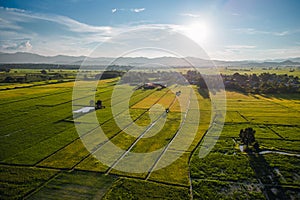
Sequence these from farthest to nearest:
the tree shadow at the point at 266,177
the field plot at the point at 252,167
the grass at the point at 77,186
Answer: the field plot at the point at 252,167 → the tree shadow at the point at 266,177 → the grass at the point at 77,186

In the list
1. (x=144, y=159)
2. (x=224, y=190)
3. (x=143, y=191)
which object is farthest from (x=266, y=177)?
(x=144, y=159)

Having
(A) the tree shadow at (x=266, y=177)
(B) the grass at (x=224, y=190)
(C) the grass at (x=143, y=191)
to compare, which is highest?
(A) the tree shadow at (x=266, y=177)

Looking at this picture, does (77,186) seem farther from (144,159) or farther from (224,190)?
(224,190)

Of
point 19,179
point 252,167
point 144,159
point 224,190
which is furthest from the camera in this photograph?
point 144,159

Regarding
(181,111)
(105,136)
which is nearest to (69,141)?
(105,136)

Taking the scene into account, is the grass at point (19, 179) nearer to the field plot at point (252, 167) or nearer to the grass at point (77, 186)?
the grass at point (77, 186)

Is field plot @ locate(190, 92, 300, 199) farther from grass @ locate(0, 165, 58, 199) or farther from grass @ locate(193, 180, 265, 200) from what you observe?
grass @ locate(0, 165, 58, 199)

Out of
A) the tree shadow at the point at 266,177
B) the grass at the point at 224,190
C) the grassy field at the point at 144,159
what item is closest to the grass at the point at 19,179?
the grassy field at the point at 144,159

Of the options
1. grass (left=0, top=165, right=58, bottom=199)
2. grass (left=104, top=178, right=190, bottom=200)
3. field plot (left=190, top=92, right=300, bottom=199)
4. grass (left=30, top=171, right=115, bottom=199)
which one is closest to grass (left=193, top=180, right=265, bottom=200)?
field plot (left=190, top=92, right=300, bottom=199)
